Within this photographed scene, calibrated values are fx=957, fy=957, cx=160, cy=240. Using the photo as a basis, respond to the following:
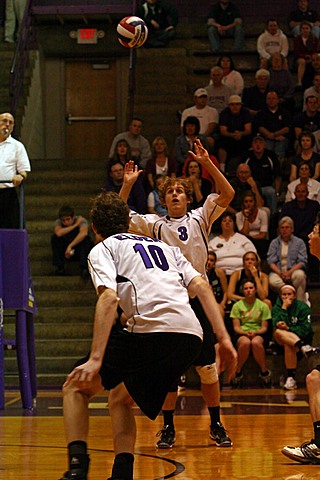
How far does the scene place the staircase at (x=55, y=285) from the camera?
12.1 m

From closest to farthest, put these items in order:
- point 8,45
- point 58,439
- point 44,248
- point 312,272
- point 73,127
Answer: point 58,439 → point 312,272 → point 44,248 → point 8,45 → point 73,127

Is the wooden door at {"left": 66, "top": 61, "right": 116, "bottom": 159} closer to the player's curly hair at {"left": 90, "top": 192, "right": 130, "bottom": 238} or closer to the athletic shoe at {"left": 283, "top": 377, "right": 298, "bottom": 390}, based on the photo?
the athletic shoe at {"left": 283, "top": 377, "right": 298, "bottom": 390}

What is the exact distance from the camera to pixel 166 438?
6.82m

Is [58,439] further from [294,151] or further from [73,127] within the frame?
[73,127]

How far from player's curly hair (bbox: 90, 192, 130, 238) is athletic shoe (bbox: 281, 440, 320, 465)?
194 centimetres

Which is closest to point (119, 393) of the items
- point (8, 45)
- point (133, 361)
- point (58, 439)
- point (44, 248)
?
point (133, 361)

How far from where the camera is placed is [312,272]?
13.1m

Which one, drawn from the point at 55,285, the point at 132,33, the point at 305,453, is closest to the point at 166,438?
the point at 305,453

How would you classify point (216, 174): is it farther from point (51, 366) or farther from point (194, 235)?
point (51, 366)

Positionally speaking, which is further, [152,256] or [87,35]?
[87,35]

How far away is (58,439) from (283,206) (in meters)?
6.93

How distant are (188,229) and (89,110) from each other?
12616mm

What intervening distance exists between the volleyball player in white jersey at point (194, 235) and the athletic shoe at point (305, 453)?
32.8 inches

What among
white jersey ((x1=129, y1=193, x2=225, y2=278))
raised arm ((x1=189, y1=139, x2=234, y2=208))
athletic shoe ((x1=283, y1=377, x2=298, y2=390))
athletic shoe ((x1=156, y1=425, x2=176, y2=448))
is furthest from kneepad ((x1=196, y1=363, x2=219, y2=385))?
athletic shoe ((x1=283, y1=377, x2=298, y2=390))
